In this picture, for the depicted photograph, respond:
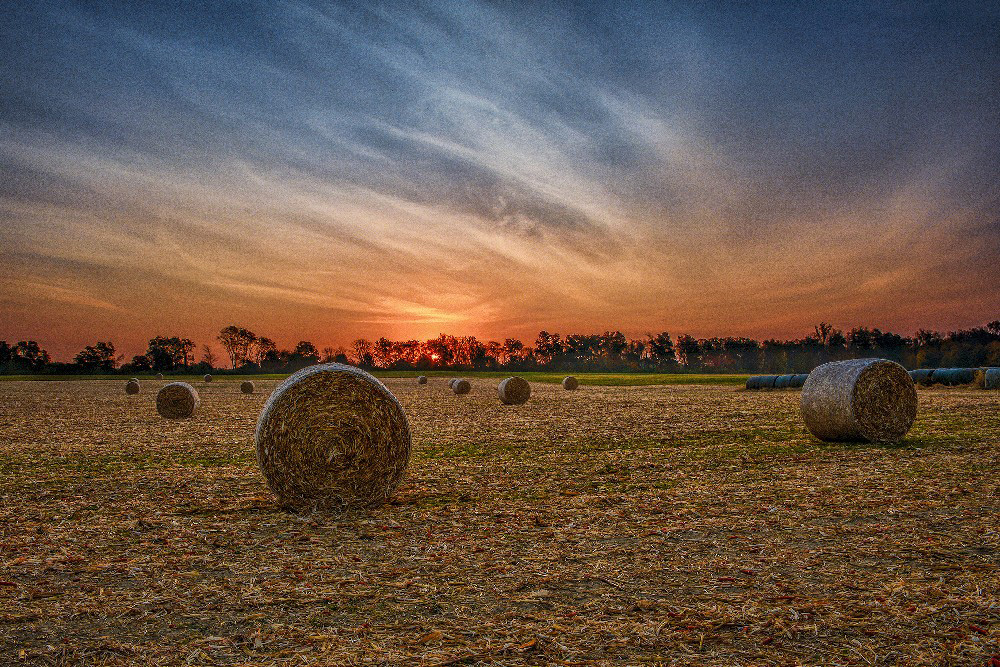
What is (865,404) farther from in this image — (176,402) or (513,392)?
(176,402)

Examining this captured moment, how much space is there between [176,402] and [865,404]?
21808 millimetres

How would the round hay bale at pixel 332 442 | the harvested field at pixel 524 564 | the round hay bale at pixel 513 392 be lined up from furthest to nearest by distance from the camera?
the round hay bale at pixel 513 392 → the round hay bale at pixel 332 442 → the harvested field at pixel 524 564

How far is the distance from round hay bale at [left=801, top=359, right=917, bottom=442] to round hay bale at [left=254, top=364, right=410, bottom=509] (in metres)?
10.3

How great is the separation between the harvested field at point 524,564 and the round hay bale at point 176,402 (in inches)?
433

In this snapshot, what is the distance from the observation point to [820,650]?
432 cm

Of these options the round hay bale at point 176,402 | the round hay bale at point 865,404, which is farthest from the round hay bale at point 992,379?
the round hay bale at point 176,402

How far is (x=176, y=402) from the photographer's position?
2334 centimetres

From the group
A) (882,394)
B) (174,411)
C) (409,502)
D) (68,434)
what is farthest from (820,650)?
(174,411)

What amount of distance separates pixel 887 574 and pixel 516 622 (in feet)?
11.2

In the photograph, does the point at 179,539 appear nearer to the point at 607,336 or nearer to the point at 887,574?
the point at 887,574

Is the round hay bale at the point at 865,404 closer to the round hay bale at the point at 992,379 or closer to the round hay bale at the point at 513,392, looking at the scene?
the round hay bale at the point at 513,392

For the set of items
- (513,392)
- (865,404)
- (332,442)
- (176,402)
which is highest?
(865,404)

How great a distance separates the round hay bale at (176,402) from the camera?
23109mm

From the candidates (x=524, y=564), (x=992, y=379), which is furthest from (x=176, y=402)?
(x=992, y=379)
